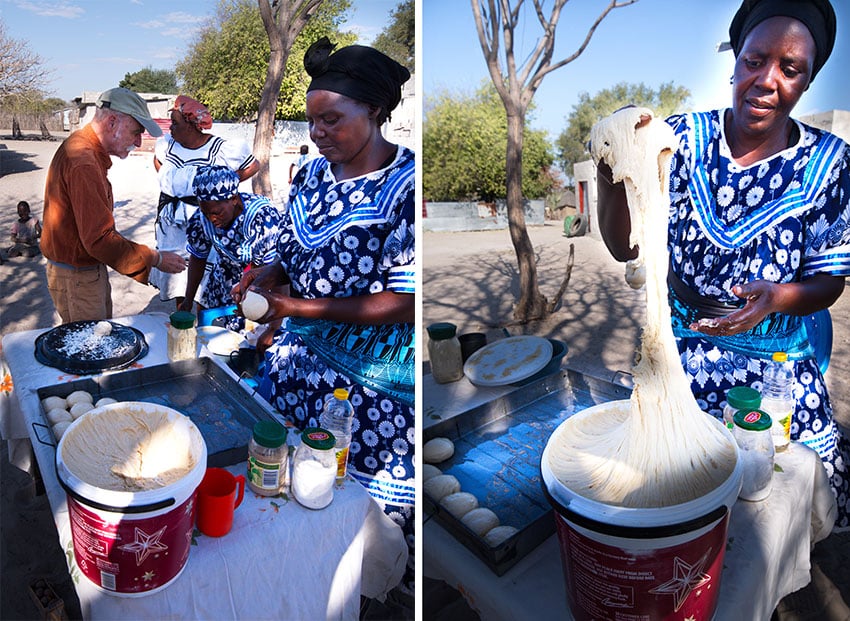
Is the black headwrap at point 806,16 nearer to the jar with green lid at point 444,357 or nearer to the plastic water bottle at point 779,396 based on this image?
the plastic water bottle at point 779,396

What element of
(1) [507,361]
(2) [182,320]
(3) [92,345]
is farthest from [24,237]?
(1) [507,361]

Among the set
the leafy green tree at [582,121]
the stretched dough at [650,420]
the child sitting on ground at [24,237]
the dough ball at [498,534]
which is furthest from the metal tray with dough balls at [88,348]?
the leafy green tree at [582,121]

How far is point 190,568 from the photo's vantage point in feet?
3.88

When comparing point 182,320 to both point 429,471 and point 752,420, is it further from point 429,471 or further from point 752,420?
point 752,420

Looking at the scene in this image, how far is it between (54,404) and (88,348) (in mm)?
523

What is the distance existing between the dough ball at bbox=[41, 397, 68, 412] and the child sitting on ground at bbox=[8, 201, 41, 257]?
16.4 ft

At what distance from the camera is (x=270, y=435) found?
1.33 m

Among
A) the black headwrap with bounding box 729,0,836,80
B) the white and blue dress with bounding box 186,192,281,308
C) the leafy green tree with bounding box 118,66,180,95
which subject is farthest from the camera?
the leafy green tree with bounding box 118,66,180,95

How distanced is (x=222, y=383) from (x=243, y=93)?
1.68 meters

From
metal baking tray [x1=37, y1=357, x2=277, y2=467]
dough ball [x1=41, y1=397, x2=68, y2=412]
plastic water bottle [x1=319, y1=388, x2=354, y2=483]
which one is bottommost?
metal baking tray [x1=37, y1=357, x2=277, y2=467]

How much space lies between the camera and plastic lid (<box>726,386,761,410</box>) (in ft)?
4.46

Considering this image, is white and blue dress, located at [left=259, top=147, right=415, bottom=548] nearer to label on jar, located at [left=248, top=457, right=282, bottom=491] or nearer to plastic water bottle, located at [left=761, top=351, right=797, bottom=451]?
label on jar, located at [left=248, top=457, right=282, bottom=491]

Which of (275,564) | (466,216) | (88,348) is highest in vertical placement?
(88,348)

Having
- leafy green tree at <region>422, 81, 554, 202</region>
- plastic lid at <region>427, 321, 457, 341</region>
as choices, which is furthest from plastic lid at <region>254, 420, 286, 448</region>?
leafy green tree at <region>422, 81, 554, 202</region>
